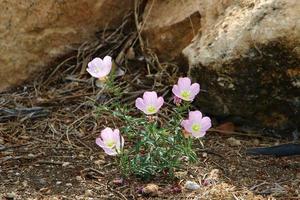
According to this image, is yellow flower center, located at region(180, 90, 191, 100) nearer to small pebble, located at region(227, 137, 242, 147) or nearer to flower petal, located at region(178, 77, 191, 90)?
flower petal, located at region(178, 77, 191, 90)

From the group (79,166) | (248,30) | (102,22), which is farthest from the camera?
(102,22)

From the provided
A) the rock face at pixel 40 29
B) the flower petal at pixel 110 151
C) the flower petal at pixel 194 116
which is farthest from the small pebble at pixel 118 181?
the rock face at pixel 40 29

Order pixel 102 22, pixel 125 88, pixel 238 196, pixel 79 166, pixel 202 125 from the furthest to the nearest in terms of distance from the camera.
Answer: pixel 102 22, pixel 125 88, pixel 79 166, pixel 202 125, pixel 238 196

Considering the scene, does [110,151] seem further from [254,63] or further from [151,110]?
[254,63]

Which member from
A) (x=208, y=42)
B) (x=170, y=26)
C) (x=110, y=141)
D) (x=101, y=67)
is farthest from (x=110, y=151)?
(x=170, y=26)

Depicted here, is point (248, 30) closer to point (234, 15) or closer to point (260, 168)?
point (234, 15)

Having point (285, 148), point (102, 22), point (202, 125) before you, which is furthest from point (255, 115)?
point (102, 22)

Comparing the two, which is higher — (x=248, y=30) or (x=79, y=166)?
(x=248, y=30)
